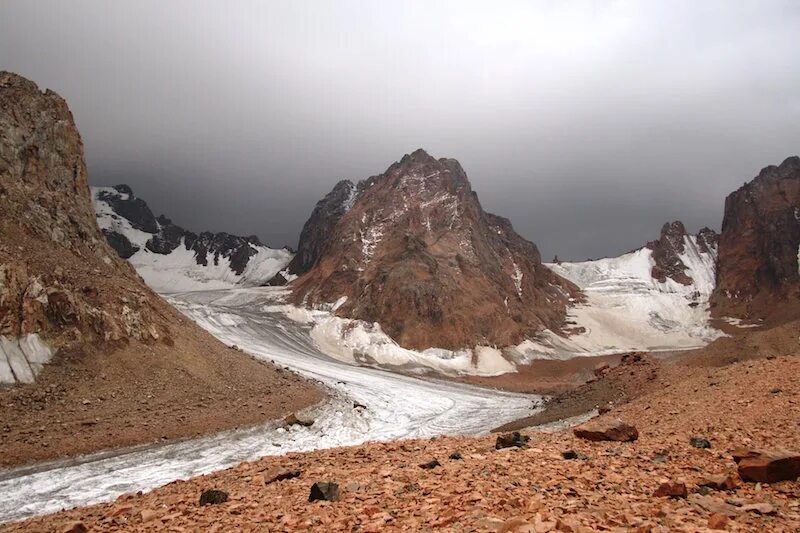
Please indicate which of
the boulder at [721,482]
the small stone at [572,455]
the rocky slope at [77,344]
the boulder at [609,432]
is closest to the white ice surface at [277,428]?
the rocky slope at [77,344]

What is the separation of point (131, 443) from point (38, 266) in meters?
14.8

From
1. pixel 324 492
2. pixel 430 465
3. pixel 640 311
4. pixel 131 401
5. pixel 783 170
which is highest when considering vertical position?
pixel 783 170

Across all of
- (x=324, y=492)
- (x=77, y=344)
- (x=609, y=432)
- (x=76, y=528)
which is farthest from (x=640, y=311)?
(x=76, y=528)

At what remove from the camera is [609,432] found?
1260 centimetres

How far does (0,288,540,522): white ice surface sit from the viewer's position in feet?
60.2

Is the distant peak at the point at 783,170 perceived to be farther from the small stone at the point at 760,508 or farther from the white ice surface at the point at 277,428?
the small stone at the point at 760,508

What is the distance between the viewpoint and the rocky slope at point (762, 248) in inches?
5709

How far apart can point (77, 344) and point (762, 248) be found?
179054 millimetres

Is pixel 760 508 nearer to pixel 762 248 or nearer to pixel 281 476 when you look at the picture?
pixel 281 476

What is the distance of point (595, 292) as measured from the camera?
178375 millimetres

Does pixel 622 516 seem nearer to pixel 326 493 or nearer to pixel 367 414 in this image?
pixel 326 493

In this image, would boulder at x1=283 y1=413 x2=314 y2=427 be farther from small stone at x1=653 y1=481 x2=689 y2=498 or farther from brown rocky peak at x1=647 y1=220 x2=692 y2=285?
brown rocky peak at x1=647 y1=220 x2=692 y2=285

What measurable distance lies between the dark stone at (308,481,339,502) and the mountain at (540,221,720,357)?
102 meters

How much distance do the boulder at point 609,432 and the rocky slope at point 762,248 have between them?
152m
